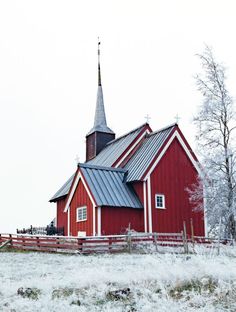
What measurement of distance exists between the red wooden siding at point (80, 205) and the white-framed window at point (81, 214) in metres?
0.18

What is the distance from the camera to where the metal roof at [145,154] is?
80.3 ft

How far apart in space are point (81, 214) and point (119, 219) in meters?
2.65

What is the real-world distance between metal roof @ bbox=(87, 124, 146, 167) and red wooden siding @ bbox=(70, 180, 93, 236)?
3990mm

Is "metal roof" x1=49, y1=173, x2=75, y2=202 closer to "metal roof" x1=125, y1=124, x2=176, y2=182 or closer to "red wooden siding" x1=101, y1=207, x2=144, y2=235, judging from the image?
"metal roof" x1=125, y1=124, x2=176, y2=182

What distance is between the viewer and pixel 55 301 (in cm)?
748

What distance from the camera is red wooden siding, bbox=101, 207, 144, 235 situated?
22672 millimetres

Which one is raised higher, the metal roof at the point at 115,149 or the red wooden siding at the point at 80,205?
the metal roof at the point at 115,149

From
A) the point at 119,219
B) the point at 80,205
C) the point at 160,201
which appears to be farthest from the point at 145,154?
the point at 80,205

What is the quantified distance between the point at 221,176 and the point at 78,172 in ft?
26.4

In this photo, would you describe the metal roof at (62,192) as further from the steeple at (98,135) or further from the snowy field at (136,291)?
the snowy field at (136,291)

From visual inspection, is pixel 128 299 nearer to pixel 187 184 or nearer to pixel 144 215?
pixel 144 215

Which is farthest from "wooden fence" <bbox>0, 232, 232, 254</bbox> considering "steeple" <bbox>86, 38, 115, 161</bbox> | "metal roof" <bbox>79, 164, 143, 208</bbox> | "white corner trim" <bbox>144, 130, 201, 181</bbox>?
"steeple" <bbox>86, 38, 115, 161</bbox>

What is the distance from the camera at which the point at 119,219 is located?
914 inches

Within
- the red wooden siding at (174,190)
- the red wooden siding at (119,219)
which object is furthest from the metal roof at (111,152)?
the red wooden siding at (119,219)
